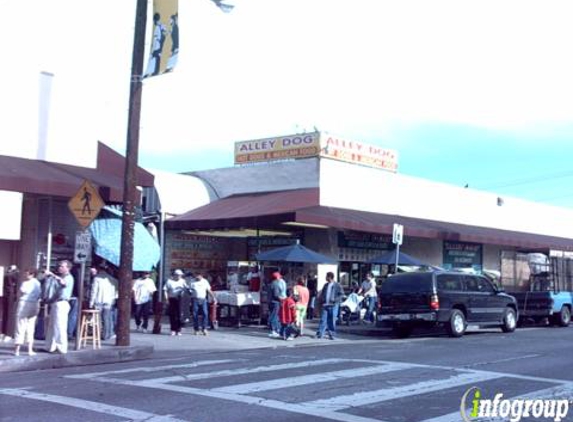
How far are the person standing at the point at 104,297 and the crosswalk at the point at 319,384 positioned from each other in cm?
400

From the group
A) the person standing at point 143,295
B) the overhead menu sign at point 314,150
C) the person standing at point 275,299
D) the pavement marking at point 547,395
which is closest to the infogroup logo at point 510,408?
the pavement marking at point 547,395

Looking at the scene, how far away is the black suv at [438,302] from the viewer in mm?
19734

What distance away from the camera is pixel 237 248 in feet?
94.5

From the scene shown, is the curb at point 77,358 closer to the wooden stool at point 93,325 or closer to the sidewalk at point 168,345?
the sidewalk at point 168,345

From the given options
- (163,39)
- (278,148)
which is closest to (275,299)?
(163,39)

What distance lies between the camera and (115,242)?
1795 centimetres

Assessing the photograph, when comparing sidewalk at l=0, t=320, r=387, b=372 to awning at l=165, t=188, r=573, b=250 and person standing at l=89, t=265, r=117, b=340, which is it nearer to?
person standing at l=89, t=265, r=117, b=340

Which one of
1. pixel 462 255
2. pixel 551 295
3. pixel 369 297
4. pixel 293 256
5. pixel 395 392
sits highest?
pixel 462 255

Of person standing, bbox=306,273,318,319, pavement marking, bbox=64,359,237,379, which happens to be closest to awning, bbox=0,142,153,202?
pavement marking, bbox=64,359,237,379

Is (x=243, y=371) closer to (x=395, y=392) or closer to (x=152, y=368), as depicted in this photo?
(x=152, y=368)

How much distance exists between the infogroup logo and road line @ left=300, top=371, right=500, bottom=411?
0.77 meters

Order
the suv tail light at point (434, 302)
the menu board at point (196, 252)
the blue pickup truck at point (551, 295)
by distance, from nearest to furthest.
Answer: the suv tail light at point (434, 302), the blue pickup truck at point (551, 295), the menu board at point (196, 252)

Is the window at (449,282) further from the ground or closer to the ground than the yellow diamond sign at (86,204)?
closer to the ground

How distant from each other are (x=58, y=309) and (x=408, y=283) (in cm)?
967
